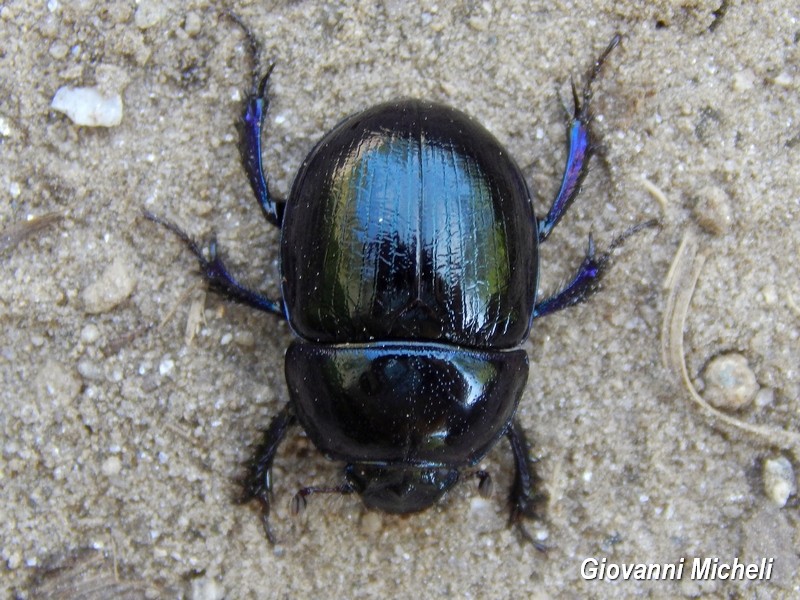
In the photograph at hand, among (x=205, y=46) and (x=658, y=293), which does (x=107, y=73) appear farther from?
(x=658, y=293)

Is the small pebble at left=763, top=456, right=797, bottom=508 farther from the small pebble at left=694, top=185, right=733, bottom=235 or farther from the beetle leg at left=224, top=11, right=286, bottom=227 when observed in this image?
the beetle leg at left=224, top=11, right=286, bottom=227

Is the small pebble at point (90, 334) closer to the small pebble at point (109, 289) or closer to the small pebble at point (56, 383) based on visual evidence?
the small pebble at point (109, 289)

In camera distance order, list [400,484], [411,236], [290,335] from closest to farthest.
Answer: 1. [411,236]
2. [400,484]
3. [290,335]

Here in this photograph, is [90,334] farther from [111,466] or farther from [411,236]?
[411,236]

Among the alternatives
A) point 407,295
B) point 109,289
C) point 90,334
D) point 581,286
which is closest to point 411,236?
point 407,295

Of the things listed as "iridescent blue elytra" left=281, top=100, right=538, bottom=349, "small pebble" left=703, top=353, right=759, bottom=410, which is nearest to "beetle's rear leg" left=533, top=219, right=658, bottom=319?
"iridescent blue elytra" left=281, top=100, right=538, bottom=349

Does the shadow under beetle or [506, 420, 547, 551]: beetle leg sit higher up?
the shadow under beetle
